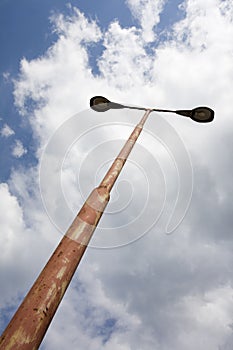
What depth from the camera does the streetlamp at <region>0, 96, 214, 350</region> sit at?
90.7 inches

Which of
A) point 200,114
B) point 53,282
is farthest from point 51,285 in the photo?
point 200,114

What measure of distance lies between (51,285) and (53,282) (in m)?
0.03

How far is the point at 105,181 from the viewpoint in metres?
4.49

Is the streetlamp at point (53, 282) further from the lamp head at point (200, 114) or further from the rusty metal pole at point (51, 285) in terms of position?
the lamp head at point (200, 114)

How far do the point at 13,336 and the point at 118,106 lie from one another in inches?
297

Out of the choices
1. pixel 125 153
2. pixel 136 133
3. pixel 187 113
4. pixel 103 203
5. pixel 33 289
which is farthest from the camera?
pixel 187 113

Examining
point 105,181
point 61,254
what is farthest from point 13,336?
point 105,181

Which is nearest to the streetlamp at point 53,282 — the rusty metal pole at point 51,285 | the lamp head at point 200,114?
the rusty metal pole at point 51,285

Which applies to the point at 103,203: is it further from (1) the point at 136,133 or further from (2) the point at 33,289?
(1) the point at 136,133

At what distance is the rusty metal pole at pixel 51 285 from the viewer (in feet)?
7.55

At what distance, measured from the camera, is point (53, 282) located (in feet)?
9.02

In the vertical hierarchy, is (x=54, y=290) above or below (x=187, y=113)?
below

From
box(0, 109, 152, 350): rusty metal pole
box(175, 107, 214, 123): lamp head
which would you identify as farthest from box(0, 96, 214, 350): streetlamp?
box(175, 107, 214, 123): lamp head

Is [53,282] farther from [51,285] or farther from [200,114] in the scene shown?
[200,114]
